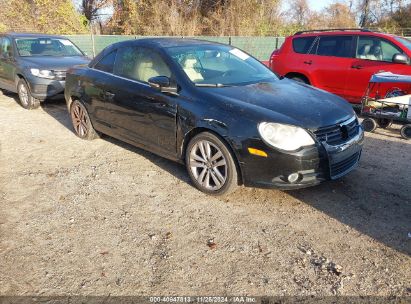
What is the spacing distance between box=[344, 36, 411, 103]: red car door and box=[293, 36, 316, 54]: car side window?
1065 mm

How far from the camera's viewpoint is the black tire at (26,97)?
858 centimetres

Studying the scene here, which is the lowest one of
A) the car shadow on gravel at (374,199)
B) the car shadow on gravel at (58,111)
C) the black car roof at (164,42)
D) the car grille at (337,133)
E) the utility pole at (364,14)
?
the car shadow on gravel at (58,111)

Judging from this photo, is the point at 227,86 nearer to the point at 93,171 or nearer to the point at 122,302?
the point at 93,171

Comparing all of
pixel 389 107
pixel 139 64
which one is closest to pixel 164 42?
pixel 139 64

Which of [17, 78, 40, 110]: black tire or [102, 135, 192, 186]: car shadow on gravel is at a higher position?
[17, 78, 40, 110]: black tire

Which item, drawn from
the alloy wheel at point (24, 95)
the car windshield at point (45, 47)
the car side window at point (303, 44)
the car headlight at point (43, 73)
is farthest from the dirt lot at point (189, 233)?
the car windshield at point (45, 47)

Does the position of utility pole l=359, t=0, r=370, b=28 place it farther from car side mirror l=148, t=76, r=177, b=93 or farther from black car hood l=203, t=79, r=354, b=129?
car side mirror l=148, t=76, r=177, b=93

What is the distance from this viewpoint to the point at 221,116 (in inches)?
154

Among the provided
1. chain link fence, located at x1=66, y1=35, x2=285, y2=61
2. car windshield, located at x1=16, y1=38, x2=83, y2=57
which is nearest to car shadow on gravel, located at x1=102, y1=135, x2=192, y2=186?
car windshield, located at x1=16, y1=38, x2=83, y2=57

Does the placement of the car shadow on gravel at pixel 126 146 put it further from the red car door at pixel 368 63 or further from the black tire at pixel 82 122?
the red car door at pixel 368 63

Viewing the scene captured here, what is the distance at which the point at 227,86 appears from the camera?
4.43m

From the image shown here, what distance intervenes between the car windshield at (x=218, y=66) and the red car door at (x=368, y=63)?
131 inches

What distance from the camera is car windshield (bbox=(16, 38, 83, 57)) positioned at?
30.0ft

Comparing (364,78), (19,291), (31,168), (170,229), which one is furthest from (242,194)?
(364,78)
